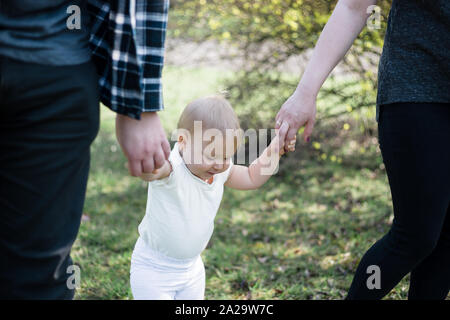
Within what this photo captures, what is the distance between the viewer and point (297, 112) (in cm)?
194

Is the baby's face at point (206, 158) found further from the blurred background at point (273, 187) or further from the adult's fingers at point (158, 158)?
the blurred background at point (273, 187)

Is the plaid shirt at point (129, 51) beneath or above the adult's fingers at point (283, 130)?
above

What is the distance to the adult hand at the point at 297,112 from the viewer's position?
6.33ft

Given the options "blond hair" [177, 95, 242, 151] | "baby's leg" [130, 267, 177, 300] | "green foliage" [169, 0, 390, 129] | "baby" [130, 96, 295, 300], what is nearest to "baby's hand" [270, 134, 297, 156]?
"baby" [130, 96, 295, 300]

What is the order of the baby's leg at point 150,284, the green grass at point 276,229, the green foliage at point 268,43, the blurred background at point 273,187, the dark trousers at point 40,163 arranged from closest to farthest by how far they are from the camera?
the dark trousers at point 40,163 < the baby's leg at point 150,284 < the green grass at point 276,229 < the blurred background at point 273,187 < the green foliage at point 268,43

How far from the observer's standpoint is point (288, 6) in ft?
14.6

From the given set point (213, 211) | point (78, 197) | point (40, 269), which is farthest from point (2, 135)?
point (213, 211)

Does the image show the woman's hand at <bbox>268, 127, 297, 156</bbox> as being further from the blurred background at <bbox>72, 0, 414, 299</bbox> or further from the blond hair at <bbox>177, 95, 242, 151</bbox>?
the blurred background at <bbox>72, 0, 414, 299</bbox>

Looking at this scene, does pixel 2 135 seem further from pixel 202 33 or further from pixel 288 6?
pixel 202 33

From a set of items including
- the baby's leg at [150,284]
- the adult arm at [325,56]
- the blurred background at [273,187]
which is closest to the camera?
the adult arm at [325,56]

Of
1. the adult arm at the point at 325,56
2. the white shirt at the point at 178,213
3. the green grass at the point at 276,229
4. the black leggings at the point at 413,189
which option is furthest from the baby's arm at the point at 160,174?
the green grass at the point at 276,229

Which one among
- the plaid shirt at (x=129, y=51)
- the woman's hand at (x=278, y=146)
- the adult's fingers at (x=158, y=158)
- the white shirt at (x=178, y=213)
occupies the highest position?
the plaid shirt at (x=129, y=51)

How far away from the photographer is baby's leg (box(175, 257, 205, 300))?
212 cm

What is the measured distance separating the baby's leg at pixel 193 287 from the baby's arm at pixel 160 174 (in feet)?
1.67
